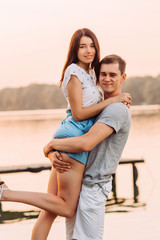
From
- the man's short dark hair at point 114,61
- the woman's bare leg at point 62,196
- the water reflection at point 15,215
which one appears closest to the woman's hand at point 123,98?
the man's short dark hair at point 114,61

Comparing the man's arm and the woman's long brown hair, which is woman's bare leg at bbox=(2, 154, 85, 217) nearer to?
the man's arm

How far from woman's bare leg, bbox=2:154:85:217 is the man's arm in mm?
93

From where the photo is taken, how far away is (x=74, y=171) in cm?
236

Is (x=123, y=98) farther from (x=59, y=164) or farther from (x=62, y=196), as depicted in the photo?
(x=62, y=196)

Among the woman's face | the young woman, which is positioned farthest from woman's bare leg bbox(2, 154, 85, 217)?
the woman's face

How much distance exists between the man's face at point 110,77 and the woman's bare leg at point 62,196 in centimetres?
50

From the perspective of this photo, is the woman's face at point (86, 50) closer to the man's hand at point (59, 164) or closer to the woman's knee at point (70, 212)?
the man's hand at point (59, 164)

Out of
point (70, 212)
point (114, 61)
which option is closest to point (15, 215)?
point (70, 212)

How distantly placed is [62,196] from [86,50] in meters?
0.91

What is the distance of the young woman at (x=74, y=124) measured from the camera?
236 centimetres

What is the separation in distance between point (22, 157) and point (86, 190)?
7398mm

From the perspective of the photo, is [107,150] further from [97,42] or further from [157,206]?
[157,206]

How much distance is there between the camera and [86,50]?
2.45 metres

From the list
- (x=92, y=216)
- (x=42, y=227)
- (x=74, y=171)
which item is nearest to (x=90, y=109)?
(x=74, y=171)
